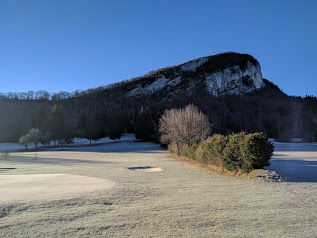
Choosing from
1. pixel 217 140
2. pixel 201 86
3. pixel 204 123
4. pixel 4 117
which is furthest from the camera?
pixel 201 86

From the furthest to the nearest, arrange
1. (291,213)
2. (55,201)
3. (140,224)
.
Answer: (55,201), (291,213), (140,224)

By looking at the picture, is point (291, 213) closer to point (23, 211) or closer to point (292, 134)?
point (23, 211)

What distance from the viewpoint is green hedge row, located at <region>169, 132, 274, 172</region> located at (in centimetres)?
2202

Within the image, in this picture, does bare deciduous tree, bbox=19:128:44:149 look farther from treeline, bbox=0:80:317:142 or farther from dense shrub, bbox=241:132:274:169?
dense shrub, bbox=241:132:274:169

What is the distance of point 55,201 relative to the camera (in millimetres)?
13250

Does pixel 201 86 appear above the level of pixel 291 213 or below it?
above

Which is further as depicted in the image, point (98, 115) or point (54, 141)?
point (98, 115)

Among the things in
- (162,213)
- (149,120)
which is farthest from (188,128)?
(149,120)

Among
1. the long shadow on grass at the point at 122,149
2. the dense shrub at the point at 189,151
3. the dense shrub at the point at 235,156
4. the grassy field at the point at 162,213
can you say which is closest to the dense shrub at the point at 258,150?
the dense shrub at the point at 235,156

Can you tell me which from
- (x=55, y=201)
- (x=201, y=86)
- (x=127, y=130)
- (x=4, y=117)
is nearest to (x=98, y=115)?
(x=127, y=130)

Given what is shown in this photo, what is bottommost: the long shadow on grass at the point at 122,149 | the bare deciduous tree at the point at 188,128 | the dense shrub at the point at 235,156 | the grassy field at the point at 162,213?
the long shadow on grass at the point at 122,149

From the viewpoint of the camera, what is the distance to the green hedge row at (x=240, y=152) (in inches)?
867

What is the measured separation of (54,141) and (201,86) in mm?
111489

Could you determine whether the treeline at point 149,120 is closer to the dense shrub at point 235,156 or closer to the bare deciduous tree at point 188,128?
the bare deciduous tree at point 188,128
